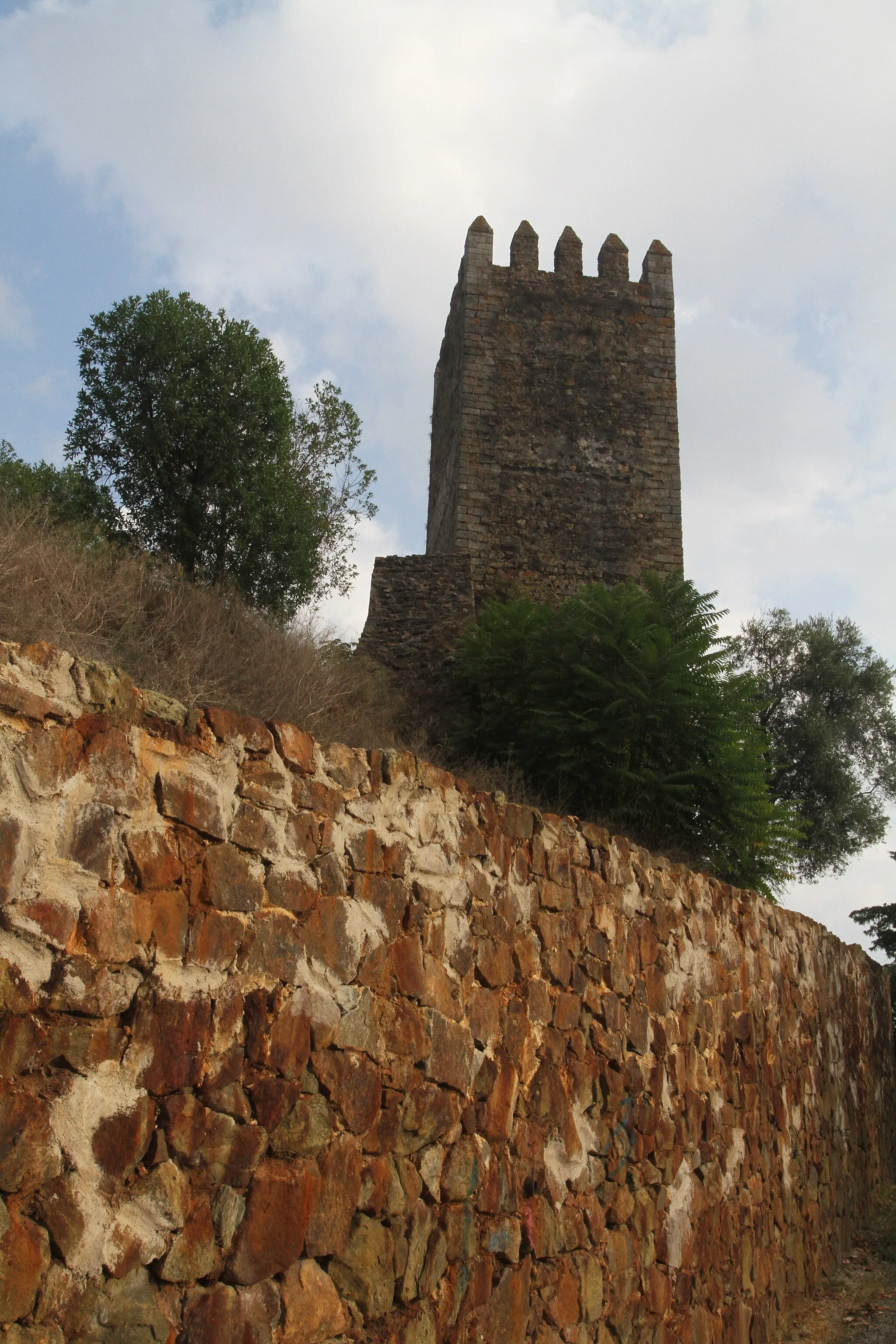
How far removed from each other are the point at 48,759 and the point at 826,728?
17.4 m

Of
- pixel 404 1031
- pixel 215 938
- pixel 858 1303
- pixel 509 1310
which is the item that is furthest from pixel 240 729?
pixel 858 1303

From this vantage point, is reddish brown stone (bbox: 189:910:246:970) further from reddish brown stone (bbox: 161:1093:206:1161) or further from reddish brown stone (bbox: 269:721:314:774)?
reddish brown stone (bbox: 269:721:314:774)

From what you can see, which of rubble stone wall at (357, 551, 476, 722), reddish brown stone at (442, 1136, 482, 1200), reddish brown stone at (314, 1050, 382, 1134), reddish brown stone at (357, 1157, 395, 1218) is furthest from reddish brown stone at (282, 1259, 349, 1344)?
rubble stone wall at (357, 551, 476, 722)

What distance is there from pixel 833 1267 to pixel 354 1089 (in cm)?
675

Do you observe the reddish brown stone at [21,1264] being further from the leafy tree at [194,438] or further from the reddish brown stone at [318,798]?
the leafy tree at [194,438]

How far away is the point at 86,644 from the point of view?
4.52 m

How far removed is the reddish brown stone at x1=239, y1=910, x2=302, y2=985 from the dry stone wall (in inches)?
0.4

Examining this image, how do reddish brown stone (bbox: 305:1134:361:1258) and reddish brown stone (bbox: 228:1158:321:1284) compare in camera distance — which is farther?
reddish brown stone (bbox: 305:1134:361:1258)

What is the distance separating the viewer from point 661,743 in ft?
26.2

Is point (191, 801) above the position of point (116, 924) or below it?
above

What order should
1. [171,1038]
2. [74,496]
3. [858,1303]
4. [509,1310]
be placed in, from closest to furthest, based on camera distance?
[171,1038] → [509,1310] → [858,1303] → [74,496]

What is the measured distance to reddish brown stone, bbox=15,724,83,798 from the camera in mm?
2379

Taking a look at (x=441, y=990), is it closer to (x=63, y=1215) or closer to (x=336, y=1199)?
(x=336, y=1199)

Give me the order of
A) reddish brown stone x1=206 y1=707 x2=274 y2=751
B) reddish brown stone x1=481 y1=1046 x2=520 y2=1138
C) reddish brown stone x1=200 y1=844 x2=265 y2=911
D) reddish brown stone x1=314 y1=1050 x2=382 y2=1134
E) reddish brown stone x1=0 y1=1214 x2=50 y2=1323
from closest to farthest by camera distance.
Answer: reddish brown stone x1=0 y1=1214 x2=50 y2=1323
reddish brown stone x1=200 y1=844 x2=265 y2=911
reddish brown stone x1=206 y1=707 x2=274 y2=751
reddish brown stone x1=314 y1=1050 x2=382 y2=1134
reddish brown stone x1=481 y1=1046 x2=520 y2=1138
